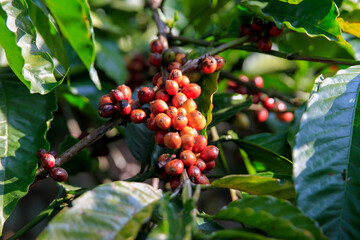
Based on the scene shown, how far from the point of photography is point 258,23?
1.22 metres

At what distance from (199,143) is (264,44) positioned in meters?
0.46

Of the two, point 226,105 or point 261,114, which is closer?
point 226,105

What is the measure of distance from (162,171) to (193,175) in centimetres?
10

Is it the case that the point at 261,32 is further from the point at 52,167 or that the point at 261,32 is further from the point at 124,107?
the point at 52,167

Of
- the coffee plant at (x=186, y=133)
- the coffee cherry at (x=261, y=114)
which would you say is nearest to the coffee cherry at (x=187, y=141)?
the coffee plant at (x=186, y=133)

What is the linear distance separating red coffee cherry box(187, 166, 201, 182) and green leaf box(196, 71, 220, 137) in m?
0.14

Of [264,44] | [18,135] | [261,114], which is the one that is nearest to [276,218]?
[264,44]

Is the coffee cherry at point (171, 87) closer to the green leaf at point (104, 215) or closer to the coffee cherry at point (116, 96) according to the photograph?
the coffee cherry at point (116, 96)

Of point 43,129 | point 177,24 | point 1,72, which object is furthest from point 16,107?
point 177,24

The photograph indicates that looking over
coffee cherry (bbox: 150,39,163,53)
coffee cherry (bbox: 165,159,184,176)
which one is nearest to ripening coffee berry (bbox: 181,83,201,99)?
coffee cherry (bbox: 165,159,184,176)

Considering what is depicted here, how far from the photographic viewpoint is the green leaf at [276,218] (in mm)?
688

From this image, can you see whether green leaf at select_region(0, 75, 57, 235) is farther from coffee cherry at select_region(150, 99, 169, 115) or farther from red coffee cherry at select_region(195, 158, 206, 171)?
red coffee cherry at select_region(195, 158, 206, 171)

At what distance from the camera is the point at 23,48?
3.05ft

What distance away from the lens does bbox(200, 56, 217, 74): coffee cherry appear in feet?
3.40
